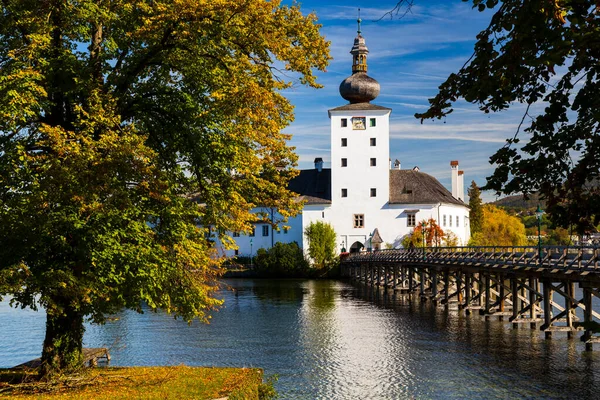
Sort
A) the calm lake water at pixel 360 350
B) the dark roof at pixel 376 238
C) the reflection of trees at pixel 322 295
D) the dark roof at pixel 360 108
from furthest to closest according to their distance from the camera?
the dark roof at pixel 360 108
the dark roof at pixel 376 238
the reflection of trees at pixel 322 295
the calm lake water at pixel 360 350

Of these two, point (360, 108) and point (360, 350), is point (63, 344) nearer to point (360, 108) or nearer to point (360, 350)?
point (360, 350)

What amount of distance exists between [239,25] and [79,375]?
27.6 feet

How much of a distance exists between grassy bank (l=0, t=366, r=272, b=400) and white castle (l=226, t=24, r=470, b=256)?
64.5m

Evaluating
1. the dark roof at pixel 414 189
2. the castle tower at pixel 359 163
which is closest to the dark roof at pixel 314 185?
the castle tower at pixel 359 163

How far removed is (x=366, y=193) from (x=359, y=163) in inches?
139

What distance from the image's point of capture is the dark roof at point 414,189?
3231 inches

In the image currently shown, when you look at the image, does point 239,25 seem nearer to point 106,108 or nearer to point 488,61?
point 106,108

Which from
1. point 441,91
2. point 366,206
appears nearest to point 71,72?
point 441,91

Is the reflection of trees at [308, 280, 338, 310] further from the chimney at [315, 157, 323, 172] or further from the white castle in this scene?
the chimney at [315, 157, 323, 172]

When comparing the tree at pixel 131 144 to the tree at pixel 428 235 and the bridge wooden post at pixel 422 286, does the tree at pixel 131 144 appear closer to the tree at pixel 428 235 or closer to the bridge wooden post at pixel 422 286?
the bridge wooden post at pixel 422 286

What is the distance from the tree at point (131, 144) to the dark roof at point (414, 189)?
65236 millimetres

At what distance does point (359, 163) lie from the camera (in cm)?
8262

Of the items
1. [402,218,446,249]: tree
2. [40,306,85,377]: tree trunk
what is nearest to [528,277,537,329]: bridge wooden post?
[40,306,85,377]: tree trunk

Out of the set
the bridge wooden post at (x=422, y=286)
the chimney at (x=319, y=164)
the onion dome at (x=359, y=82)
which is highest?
the onion dome at (x=359, y=82)
